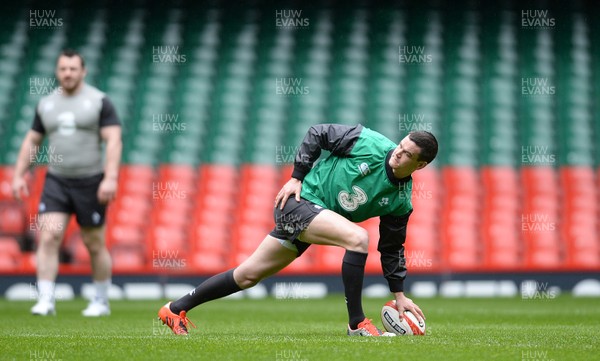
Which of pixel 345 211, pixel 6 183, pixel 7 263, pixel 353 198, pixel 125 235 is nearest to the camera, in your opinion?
pixel 353 198

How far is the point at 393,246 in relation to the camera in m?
6.39

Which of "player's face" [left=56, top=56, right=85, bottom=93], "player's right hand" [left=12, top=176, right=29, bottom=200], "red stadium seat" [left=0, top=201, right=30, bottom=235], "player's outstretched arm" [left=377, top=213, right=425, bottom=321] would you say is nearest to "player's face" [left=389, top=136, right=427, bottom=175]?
"player's outstretched arm" [left=377, top=213, right=425, bottom=321]

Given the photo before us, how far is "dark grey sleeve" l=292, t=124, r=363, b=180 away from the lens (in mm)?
6227

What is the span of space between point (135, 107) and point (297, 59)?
2.91 meters

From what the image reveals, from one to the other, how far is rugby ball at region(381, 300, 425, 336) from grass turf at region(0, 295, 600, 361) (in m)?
0.14

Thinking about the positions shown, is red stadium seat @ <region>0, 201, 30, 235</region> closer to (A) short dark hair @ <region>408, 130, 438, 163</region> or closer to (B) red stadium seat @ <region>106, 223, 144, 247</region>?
(B) red stadium seat @ <region>106, 223, 144, 247</region>

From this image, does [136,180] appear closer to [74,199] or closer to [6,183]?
[6,183]

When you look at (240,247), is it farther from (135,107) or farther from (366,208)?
(366,208)

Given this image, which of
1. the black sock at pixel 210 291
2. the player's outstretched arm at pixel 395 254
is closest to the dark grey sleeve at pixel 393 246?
the player's outstretched arm at pixel 395 254

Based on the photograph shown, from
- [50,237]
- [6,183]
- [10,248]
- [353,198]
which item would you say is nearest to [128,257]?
[10,248]

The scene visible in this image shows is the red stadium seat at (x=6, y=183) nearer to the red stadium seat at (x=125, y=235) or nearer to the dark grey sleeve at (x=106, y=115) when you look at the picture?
the red stadium seat at (x=125, y=235)

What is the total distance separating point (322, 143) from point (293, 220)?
0.53 metres

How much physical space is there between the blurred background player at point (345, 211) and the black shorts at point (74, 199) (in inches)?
90.9

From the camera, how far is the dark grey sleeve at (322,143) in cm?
623
